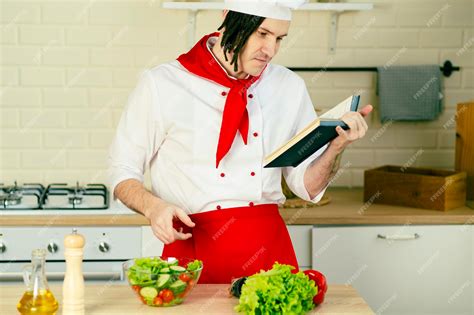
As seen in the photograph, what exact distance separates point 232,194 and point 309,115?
0.44m

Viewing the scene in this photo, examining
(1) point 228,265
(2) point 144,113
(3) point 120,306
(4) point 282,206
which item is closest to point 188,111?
(2) point 144,113

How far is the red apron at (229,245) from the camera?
273 cm

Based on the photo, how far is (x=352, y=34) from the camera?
4.29 meters

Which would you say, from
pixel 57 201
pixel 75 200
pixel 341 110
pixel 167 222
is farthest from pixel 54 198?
pixel 341 110

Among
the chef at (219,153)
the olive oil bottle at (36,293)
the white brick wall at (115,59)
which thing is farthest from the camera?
the white brick wall at (115,59)

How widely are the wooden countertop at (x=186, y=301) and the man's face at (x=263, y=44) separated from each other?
723mm

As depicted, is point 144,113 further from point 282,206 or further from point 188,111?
point 282,206

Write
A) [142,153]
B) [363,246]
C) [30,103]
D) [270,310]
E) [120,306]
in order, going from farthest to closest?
1. [30,103]
2. [363,246]
3. [142,153]
4. [120,306]
5. [270,310]

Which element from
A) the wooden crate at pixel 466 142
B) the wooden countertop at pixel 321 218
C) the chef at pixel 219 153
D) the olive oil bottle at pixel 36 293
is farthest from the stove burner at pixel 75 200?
the wooden crate at pixel 466 142

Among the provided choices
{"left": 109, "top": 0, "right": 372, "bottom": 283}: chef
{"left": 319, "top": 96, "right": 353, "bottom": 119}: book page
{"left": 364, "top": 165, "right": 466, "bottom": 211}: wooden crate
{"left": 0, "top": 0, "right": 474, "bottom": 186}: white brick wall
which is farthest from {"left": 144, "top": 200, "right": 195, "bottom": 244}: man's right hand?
{"left": 0, "top": 0, "right": 474, "bottom": 186}: white brick wall

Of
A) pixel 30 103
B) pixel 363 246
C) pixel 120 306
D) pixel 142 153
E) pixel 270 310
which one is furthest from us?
pixel 30 103

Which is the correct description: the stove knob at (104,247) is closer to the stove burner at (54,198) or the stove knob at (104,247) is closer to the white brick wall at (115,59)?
the stove burner at (54,198)

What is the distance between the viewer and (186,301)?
2352 mm

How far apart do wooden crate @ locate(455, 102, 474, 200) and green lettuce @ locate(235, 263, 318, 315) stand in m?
2.01
